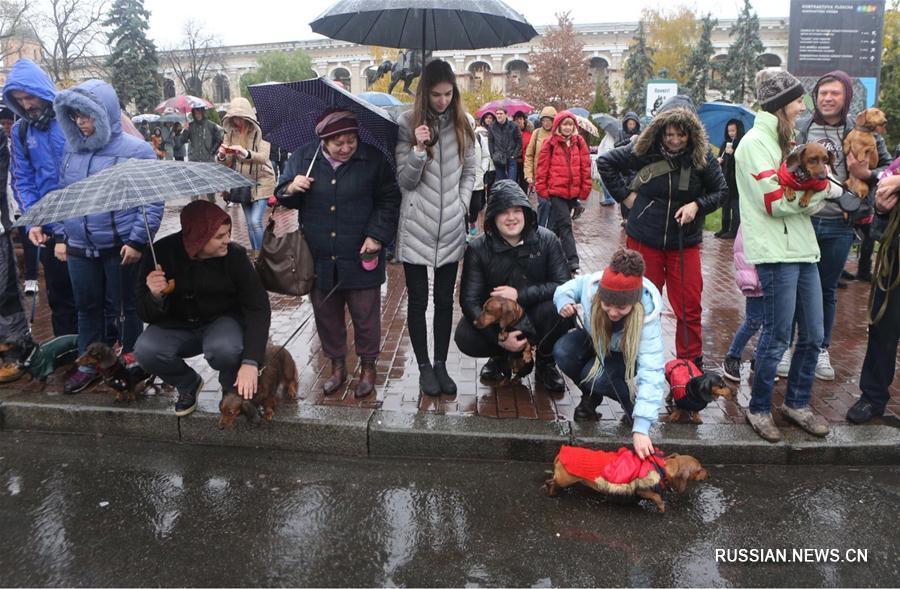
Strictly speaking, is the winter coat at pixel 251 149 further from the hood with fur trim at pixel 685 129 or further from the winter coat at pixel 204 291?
the hood with fur trim at pixel 685 129

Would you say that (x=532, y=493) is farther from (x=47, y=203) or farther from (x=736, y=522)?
(x=47, y=203)

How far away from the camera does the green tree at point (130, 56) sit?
47.3 metres

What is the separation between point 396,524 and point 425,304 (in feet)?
5.56

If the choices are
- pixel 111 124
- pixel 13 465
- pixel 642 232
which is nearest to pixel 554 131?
pixel 642 232

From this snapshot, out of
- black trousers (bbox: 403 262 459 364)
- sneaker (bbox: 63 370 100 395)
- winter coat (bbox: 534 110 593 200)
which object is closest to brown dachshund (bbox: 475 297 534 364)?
black trousers (bbox: 403 262 459 364)

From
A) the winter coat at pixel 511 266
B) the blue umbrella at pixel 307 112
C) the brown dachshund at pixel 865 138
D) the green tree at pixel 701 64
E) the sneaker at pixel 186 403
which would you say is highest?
the green tree at pixel 701 64

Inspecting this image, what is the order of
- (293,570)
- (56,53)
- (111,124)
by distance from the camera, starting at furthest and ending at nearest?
1. (56,53)
2. (111,124)
3. (293,570)

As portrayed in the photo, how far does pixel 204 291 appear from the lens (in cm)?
418

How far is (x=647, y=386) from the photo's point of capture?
3621mm

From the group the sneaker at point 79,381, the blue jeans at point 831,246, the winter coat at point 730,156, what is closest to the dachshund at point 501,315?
the blue jeans at point 831,246

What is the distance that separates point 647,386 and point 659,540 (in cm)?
80

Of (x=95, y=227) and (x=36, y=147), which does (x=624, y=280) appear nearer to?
(x=95, y=227)

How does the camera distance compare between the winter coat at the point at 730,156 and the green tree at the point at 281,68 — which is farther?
the green tree at the point at 281,68

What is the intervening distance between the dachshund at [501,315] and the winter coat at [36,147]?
3239 mm
